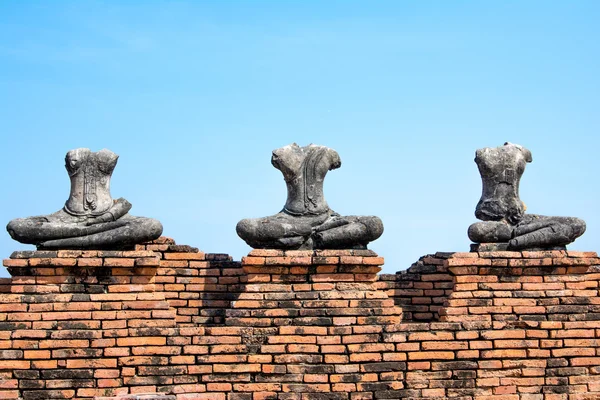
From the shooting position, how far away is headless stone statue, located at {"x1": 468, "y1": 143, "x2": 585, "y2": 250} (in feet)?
38.7

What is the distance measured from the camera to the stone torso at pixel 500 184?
12008 millimetres

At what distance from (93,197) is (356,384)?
3432mm

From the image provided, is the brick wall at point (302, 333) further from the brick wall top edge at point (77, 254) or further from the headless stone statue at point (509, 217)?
the headless stone statue at point (509, 217)

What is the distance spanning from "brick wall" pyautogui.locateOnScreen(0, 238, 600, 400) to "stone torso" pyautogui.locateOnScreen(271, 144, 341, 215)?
2.32 feet

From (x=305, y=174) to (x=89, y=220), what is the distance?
236 centimetres

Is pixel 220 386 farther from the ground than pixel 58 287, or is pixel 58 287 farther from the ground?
pixel 58 287

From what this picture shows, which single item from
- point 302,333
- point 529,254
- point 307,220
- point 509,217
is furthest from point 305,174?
point 529,254

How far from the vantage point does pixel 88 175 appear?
1178 centimetres

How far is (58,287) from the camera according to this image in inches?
437

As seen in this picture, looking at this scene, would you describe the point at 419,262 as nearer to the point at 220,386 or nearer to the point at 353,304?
the point at 353,304

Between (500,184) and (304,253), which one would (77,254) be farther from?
(500,184)

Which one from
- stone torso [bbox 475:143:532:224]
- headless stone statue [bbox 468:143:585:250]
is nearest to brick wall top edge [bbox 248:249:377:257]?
headless stone statue [bbox 468:143:585:250]

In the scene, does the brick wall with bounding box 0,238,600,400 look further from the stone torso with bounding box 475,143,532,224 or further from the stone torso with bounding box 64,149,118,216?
the stone torso with bounding box 64,149,118,216

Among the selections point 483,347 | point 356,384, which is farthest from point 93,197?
point 483,347
